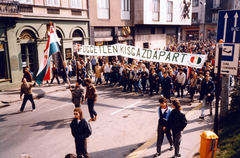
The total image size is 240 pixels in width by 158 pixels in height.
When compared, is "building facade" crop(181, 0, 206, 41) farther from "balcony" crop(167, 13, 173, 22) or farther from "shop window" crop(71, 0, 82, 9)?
"shop window" crop(71, 0, 82, 9)

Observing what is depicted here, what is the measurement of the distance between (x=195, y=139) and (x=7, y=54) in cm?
1322

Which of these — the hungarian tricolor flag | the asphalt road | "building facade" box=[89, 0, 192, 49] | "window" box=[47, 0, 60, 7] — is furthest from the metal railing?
"building facade" box=[89, 0, 192, 49]

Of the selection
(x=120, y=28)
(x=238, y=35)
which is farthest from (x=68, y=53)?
(x=238, y=35)

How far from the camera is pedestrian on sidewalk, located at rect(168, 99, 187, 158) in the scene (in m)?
6.05

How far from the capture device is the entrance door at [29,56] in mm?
16656

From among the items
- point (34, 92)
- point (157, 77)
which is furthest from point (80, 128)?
point (34, 92)

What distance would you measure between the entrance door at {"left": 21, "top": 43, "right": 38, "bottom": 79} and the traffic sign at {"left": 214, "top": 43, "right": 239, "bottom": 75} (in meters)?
14.0

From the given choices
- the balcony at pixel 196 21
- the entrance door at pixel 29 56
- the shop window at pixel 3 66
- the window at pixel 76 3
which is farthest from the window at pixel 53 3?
the balcony at pixel 196 21

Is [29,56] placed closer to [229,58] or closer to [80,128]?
[80,128]

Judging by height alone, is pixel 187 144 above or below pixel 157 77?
below

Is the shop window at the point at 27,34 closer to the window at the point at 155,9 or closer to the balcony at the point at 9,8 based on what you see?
the balcony at the point at 9,8

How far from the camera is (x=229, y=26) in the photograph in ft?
22.3

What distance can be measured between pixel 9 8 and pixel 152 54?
31.9ft

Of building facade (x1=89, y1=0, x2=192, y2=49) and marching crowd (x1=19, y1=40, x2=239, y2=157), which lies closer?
marching crowd (x1=19, y1=40, x2=239, y2=157)
